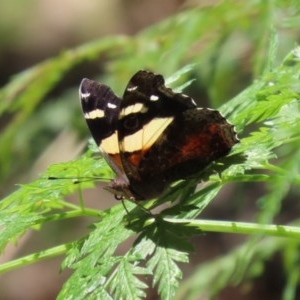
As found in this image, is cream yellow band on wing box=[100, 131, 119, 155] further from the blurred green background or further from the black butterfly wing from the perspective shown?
the blurred green background

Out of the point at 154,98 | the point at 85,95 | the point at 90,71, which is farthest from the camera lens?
the point at 90,71

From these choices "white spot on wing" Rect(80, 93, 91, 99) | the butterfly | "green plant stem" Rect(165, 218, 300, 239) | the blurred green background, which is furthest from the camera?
the blurred green background

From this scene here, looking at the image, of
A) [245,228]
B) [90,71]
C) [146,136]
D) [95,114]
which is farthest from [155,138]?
[90,71]

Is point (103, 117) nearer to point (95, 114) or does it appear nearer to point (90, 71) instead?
point (95, 114)

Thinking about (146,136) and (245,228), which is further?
(146,136)

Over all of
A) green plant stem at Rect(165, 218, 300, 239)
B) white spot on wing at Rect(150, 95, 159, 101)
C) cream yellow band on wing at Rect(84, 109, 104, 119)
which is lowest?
green plant stem at Rect(165, 218, 300, 239)

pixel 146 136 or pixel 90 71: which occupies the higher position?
pixel 146 136

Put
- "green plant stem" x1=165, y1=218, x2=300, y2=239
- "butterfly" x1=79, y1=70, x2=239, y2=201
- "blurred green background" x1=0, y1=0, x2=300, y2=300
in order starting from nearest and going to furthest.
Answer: "green plant stem" x1=165, y1=218, x2=300, y2=239
"butterfly" x1=79, y1=70, x2=239, y2=201
"blurred green background" x1=0, y1=0, x2=300, y2=300

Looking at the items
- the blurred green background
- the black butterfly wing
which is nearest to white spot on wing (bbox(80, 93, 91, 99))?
the black butterfly wing

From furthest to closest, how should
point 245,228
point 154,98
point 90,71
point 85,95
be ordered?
point 90,71, point 85,95, point 154,98, point 245,228
